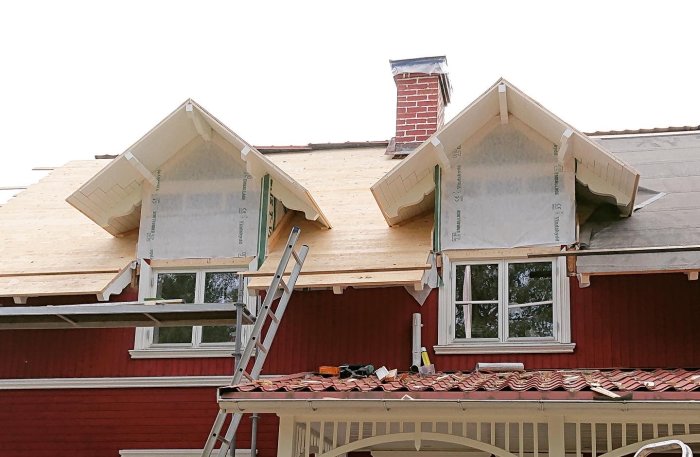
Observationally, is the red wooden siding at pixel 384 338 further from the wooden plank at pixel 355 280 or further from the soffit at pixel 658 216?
the wooden plank at pixel 355 280

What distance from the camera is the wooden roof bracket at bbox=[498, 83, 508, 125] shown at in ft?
41.8

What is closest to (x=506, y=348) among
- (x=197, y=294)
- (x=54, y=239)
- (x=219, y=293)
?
(x=219, y=293)

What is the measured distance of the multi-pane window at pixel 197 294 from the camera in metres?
13.7

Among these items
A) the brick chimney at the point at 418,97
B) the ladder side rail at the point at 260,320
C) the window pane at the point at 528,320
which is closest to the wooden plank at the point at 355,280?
the ladder side rail at the point at 260,320

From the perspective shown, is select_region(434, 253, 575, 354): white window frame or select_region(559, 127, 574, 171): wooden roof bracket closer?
select_region(559, 127, 574, 171): wooden roof bracket

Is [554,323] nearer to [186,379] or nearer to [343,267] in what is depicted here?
[343,267]

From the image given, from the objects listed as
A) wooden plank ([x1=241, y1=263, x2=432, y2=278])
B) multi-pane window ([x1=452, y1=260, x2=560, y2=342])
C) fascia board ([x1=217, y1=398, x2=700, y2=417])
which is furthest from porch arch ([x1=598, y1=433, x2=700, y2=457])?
wooden plank ([x1=241, y1=263, x2=432, y2=278])

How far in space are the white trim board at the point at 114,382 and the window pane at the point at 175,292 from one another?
0.63m

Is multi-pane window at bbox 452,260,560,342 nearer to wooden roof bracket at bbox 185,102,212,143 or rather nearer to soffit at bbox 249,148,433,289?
soffit at bbox 249,148,433,289

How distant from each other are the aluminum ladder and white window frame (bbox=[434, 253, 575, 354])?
80.3 inches

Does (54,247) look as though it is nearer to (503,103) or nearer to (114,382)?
(114,382)

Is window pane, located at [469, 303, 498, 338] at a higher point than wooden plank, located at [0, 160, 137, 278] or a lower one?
lower

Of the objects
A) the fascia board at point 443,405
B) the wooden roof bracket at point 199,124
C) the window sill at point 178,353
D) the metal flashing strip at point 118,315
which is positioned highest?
the wooden roof bracket at point 199,124

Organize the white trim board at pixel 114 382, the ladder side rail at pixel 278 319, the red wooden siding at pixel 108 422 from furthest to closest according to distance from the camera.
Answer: the white trim board at pixel 114 382 < the red wooden siding at pixel 108 422 < the ladder side rail at pixel 278 319
